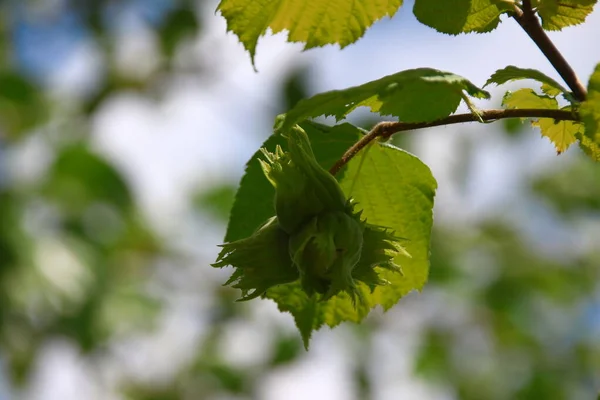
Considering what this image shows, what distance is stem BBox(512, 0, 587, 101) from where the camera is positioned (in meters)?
1.26

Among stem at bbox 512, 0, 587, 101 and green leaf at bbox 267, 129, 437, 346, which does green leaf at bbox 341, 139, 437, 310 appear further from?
stem at bbox 512, 0, 587, 101

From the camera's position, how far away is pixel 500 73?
135 centimetres

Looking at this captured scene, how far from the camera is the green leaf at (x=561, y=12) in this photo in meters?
1.40

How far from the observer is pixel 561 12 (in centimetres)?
142

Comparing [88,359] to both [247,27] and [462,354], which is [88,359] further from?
[247,27]

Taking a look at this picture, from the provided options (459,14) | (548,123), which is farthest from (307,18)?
(548,123)

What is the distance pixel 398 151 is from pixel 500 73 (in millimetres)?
349

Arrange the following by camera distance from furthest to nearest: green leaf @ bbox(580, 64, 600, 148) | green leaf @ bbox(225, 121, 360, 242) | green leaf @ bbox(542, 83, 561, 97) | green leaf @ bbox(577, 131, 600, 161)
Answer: green leaf @ bbox(225, 121, 360, 242)
green leaf @ bbox(542, 83, 561, 97)
green leaf @ bbox(577, 131, 600, 161)
green leaf @ bbox(580, 64, 600, 148)

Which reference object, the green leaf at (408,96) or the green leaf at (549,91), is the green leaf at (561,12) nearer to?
the green leaf at (549,91)

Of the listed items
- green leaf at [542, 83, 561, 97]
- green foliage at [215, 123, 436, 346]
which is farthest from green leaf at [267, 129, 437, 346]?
green leaf at [542, 83, 561, 97]

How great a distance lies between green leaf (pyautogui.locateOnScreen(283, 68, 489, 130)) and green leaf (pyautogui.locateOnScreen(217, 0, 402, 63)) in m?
0.19

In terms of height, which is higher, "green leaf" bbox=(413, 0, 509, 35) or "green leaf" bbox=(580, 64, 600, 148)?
"green leaf" bbox=(413, 0, 509, 35)

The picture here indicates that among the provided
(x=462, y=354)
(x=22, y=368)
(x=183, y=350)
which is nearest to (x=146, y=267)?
(x=183, y=350)

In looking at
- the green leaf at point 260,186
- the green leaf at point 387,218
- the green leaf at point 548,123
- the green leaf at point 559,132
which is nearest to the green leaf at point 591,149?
the green leaf at point 548,123
